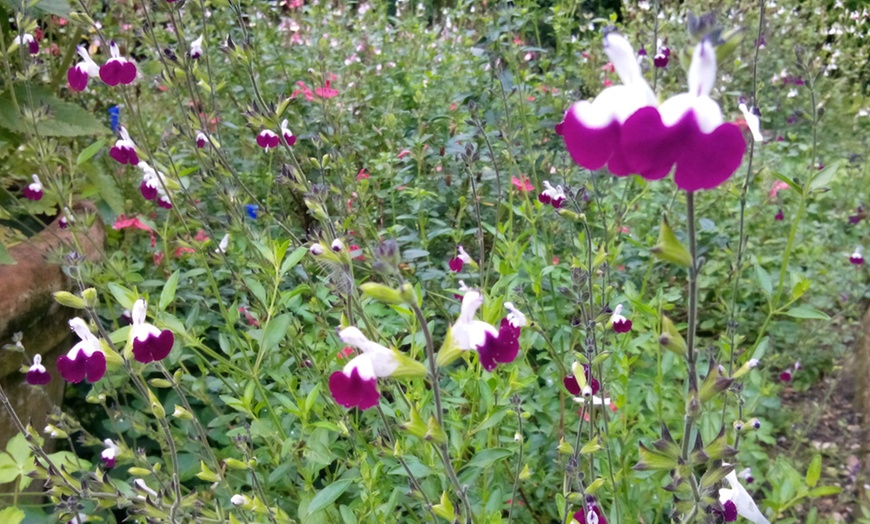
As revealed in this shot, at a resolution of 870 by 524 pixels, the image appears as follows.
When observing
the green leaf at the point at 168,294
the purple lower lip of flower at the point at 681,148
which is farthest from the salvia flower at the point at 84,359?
the purple lower lip of flower at the point at 681,148

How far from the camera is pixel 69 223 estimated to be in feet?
6.71

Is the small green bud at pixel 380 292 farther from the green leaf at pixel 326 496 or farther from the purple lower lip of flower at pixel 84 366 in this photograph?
the purple lower lip of flower at pixel 84 366

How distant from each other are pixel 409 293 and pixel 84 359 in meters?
0.88

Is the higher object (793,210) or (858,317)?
(793,210)

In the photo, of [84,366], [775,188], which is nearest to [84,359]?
[84,366]

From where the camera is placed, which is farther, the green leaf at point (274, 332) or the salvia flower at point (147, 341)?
the green leaf at point (274, 332)

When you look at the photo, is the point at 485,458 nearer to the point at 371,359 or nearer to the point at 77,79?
the point at 371,359

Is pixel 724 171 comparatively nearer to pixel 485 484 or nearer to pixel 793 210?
pixel 485 484

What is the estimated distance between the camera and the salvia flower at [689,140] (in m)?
0.63

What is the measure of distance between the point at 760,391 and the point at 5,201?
2920 mm

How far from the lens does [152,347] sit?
1271mm

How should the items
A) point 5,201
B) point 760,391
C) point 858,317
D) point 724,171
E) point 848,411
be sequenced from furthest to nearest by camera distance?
point 858,317 → point 848,411 → point 5,201 → point 760,391 → point 724,171

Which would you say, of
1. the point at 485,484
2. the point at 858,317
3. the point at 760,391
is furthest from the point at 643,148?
the point at 858,317

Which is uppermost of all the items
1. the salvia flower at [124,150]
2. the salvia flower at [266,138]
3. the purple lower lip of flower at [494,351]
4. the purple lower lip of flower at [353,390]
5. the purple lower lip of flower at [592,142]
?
the purple lower lip of flower at [592,142]
